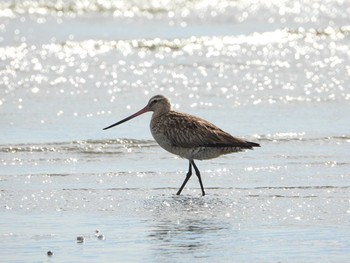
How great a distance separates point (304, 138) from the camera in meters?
Result: 12.3

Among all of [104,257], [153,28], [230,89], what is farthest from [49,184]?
[153,28]

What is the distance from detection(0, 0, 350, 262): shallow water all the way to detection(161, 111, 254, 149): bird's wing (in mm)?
400

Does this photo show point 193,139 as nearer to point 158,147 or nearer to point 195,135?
point 195,135

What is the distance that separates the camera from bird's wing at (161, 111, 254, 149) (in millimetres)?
9953

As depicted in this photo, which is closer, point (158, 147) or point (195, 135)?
point (195, 135)

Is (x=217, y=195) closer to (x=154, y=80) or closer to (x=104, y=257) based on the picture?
(x=104, y=257)

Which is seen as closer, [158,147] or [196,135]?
[196,135]

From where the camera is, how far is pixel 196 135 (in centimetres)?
1006

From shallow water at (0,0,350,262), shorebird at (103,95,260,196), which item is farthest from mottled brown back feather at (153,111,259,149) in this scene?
shallow water at (0,0,350,262)

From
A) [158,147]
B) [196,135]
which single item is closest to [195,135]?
[196,135]

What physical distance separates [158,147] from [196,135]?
6.30ft

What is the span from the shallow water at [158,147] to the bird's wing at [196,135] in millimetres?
400

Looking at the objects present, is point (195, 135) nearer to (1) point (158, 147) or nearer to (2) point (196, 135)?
(2) point (196, 135)

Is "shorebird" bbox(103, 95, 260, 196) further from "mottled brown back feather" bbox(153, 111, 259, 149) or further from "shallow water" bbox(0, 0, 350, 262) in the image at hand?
"shallow water" bbox(0, 0, 350, 262)
